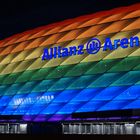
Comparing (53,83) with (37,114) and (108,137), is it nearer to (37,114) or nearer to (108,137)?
(37,114)

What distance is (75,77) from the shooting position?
5250cm

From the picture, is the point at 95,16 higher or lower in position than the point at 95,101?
higher

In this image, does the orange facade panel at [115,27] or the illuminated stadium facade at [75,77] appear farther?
the orange facade panel at [115,27]

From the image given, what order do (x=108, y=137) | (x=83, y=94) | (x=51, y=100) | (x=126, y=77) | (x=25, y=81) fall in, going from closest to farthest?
(x=108, y=137), (x=126, y=77), (x=83, y=94), (x=51, y=100), (x=25, y=81)

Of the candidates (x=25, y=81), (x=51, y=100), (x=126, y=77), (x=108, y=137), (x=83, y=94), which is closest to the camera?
(x=108, y=137)

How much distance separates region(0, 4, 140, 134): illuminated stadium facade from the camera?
47.2 meters

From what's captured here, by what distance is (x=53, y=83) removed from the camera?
181 ft

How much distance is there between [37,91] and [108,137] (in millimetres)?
31439

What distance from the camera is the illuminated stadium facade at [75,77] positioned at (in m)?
47.2

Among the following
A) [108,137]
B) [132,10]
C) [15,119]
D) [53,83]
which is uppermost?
[132,10]

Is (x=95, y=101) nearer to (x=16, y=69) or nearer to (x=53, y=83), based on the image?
(x=53, y=83)

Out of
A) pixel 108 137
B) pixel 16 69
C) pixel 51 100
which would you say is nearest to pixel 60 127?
pixel 51 100

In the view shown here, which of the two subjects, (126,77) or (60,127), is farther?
(60,127)

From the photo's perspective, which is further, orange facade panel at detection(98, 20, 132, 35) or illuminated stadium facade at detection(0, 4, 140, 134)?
orange facade panel at detection(98, 20, 132, 35)
